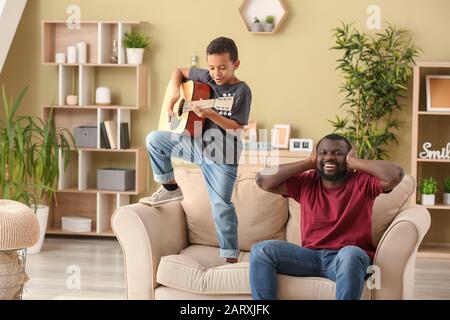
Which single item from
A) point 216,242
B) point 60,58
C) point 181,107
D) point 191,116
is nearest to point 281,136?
point 60,58

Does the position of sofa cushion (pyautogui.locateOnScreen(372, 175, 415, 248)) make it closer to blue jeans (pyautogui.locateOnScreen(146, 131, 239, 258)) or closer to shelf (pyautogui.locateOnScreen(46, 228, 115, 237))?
blue jeans (pyautogui.locateOnScreen(146, 131, 239, 258))

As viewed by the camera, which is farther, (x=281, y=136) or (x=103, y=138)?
(x=103, y=138)

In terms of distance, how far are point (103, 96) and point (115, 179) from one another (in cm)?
68

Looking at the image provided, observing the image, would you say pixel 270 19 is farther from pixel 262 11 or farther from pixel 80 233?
pixel 80 233

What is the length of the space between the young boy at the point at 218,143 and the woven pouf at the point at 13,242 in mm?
675

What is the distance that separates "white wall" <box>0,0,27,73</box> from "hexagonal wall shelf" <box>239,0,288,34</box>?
1796mm

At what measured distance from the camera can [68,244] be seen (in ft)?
22.4

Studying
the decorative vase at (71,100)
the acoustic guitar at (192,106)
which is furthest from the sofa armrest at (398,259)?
the decorative vase at (71,100)

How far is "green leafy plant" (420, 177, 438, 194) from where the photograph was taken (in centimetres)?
652

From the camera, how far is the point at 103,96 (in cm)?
698

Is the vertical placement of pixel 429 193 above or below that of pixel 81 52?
below

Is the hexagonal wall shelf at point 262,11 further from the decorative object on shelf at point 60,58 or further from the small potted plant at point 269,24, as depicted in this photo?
the decorative object on shelf at point 60,58

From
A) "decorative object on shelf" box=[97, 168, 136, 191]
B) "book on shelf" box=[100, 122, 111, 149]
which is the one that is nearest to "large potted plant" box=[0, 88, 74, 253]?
"book on shelf" box=[100, 122, 111, 149]
